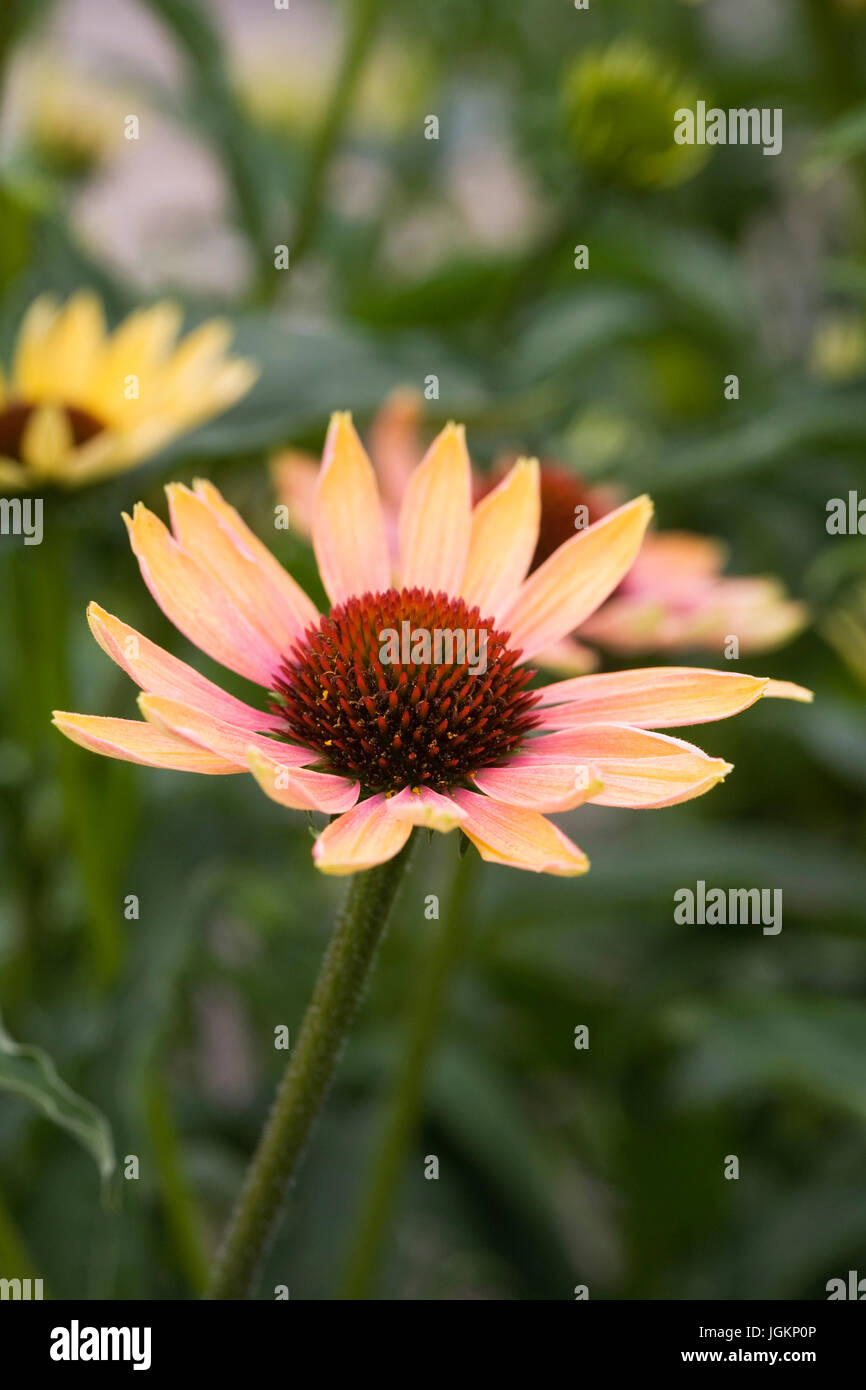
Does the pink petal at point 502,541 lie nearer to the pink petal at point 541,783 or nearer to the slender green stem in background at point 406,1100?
the pink petal at point 541,783

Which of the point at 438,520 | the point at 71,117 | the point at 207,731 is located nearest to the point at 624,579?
the point at 438,520

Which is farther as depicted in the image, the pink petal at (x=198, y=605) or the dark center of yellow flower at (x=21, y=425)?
the dark center of yellow flower at (x=21, y=425)

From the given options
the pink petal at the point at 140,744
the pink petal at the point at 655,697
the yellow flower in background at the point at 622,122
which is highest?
the yellow flower in background at the point at 622,122

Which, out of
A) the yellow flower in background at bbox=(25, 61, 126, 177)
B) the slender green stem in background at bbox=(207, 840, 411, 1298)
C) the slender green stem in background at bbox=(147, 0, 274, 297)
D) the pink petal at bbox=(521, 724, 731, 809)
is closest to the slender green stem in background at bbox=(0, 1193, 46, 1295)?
the slender green stem in background at bbox=(207, 840, 411, 1298)

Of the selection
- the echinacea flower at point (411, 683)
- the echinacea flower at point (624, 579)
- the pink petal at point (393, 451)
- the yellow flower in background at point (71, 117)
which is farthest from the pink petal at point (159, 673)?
the yellow flower in background at point (71, 117)

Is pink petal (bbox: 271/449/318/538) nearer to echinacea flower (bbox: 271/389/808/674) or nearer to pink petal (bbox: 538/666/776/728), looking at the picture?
echinacea flower (bbox: 271/389/808/674)

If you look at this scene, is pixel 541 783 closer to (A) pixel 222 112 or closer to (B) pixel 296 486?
(B) pixel 296 486
